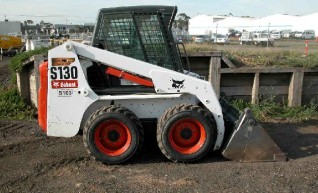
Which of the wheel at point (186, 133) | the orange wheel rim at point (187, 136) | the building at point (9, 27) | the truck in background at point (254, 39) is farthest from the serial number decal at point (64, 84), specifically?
the building at point (9, 27)

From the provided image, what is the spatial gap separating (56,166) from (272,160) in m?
3.11

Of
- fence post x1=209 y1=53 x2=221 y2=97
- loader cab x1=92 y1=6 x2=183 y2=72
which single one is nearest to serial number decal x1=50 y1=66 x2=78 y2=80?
loader cab x1=92 y1=6 x2=183 y2=72

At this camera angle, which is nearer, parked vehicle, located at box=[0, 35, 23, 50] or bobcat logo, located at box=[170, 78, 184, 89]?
bobcat logo, located at box=[170, 78, 184, 89]

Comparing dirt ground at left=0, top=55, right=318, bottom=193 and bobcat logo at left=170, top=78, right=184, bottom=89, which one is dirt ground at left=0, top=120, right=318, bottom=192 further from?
bobcat logo at left=170, top=78, right=184, bottom=89

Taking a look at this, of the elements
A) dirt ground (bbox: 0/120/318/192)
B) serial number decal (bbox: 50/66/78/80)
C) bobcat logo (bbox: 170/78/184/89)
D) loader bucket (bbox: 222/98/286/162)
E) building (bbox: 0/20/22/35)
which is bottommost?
dirt ground (bbox: 0/120/318/192)

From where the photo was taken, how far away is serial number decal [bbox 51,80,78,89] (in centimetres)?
544

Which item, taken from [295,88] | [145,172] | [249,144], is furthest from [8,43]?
[249,144]

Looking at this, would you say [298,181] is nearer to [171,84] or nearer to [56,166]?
[171,84]

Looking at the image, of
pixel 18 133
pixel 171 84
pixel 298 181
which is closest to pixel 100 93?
pixel 171 84

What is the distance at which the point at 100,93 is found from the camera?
18.5 feet

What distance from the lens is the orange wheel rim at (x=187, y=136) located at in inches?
215

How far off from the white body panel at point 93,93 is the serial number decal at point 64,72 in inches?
0.6

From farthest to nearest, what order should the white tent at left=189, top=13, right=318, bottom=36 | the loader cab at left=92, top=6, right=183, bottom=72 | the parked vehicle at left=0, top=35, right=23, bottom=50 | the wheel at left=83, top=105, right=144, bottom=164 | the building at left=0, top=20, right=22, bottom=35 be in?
the white tent at left=189, top=13, right=318, bottom=36 < the building at left=0, top=20, right=22, bottom=35 < the parked vehicle at left=0, top=35, right=23, bottom=50 < the loader cab at left=92, top=6, right=183, bottom=72 < the wheel at left=83, top=105, right=144, bottom=164

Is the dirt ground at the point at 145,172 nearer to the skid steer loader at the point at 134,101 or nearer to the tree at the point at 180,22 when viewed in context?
the skid steer loader at the point at 134,101
